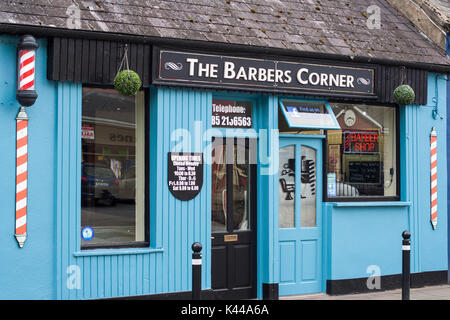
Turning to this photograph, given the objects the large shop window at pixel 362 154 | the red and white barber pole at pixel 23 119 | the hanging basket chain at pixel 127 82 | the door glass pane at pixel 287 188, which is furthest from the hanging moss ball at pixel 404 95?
the red and white barber pole at pixel 23 119

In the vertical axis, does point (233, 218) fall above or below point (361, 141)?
below

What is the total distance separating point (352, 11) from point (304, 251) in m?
4.15

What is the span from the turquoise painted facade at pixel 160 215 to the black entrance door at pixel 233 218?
0.51 ft

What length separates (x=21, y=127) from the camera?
7.26 meters

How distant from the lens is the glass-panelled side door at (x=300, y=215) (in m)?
9.02

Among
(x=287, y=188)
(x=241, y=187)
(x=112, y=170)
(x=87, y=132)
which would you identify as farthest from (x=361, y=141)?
(x=87, y=132)

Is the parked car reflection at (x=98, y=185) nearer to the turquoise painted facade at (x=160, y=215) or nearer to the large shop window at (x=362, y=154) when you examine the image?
the turquoise painted facade at (x=160, y=215)

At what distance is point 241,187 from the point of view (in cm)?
894

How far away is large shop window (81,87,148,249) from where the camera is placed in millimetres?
7844

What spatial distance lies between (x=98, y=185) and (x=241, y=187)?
217 cm

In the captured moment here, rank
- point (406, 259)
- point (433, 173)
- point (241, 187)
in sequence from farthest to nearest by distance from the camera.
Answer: point (433, 173) → point (241, 187) → point (406, 259)

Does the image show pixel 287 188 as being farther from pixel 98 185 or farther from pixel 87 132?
pixel 87 132
